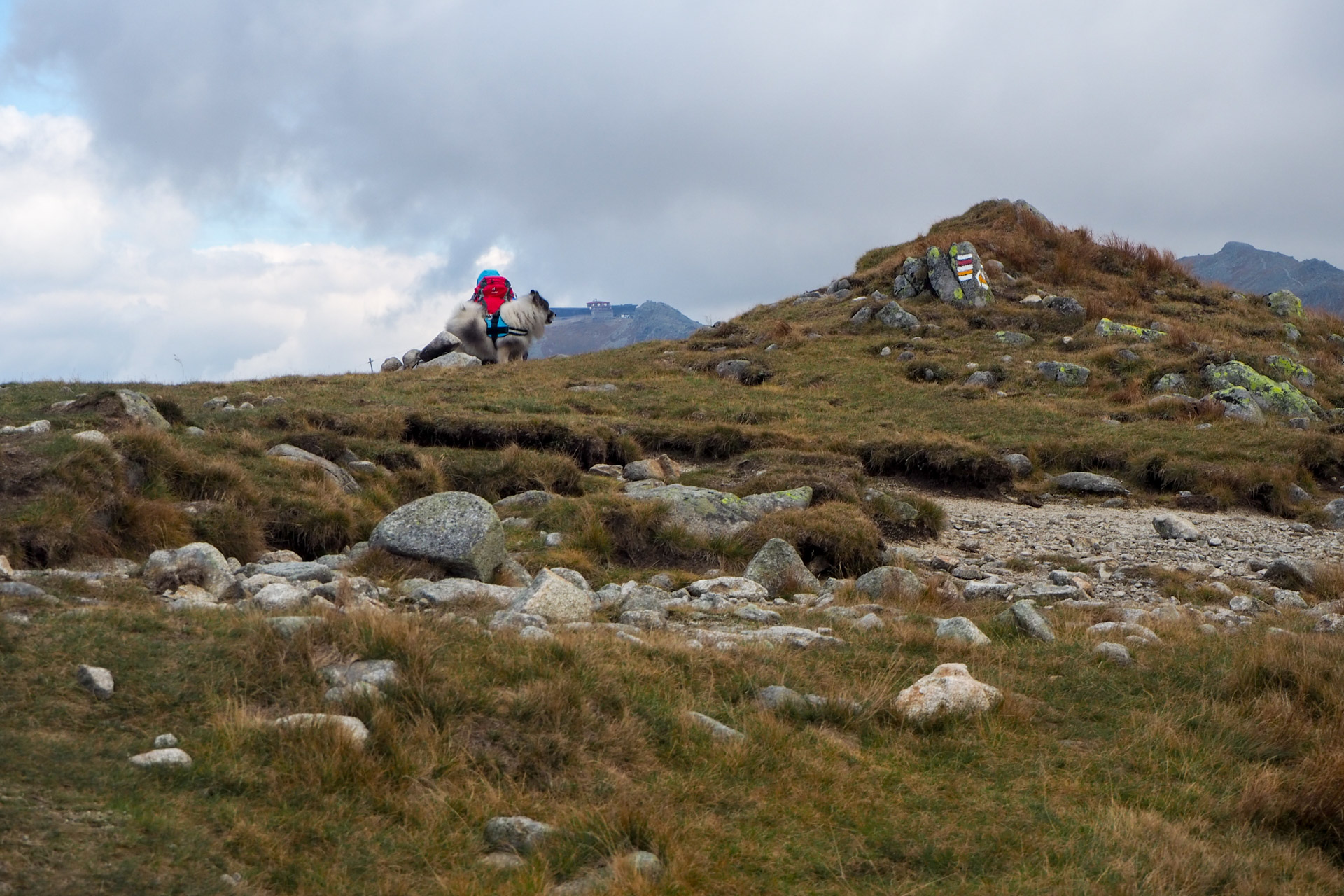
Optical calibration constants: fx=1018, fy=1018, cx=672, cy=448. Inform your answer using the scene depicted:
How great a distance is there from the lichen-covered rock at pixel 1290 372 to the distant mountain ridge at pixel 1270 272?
385 feet

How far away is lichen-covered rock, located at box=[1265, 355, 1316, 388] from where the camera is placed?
24.1m

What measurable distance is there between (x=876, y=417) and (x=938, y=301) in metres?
12.9

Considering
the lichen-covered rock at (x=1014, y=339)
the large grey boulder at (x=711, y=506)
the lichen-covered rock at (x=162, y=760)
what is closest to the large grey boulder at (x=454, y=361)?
the lichen-covered rock at (x=1014, y=339)

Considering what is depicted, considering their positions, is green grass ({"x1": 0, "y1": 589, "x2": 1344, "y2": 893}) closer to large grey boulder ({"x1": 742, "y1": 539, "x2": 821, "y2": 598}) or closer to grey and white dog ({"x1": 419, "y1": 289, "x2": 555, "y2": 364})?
large grey boulder ({"x1": 742, "y1": 539, "x2": 821, "y2": 598})

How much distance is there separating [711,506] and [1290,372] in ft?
61.7

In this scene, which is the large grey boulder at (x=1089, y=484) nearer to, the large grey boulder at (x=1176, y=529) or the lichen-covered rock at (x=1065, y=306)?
the large grey boulder at (x=1176, y=529)

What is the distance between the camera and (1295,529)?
580 inches

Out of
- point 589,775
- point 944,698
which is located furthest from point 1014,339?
point 589,775

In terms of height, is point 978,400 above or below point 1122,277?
below

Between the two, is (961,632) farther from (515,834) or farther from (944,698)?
(515,834)

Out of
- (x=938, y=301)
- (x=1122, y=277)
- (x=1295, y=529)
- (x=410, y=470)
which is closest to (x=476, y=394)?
(x=410, y=470)

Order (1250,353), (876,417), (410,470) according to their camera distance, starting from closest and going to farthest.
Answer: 1. (410,470)
2. (876,417)
3. (1250,353)

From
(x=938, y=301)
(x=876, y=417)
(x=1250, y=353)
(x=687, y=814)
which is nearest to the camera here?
(x=687, y=814)

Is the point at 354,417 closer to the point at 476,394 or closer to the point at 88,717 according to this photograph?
the point at 476,394
